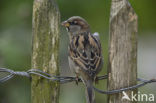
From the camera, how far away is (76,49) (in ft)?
15.8

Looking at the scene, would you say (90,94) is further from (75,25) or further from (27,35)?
(27,35)

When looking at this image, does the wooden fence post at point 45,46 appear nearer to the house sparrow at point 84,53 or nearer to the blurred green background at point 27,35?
the house sparrow at point 84,53

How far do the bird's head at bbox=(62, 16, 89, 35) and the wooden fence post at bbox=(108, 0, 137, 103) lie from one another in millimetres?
1324

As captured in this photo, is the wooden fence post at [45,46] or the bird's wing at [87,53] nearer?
the wooden fence post at [45,46]

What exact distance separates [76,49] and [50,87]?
3.03 ft

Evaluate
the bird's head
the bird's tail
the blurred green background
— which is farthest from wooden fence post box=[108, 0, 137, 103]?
the blurred green background

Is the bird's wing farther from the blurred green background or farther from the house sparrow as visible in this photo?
the blurred green background

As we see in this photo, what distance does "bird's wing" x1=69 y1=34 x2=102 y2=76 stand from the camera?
4609 mm

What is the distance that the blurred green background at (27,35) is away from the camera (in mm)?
6160

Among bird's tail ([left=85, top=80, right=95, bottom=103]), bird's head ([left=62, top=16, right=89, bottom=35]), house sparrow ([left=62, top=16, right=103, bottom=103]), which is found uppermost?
bird's head ([left=62, top=16, right=89, bottom=35])

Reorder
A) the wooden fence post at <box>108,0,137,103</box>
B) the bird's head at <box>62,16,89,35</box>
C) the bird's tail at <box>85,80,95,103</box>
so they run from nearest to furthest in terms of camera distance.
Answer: the wooden fence post at <box>108,0,137,103</box> → the bird's tail at <box>85,80,95,103</box> → the bird's head at <box>62,16,89,35</box>

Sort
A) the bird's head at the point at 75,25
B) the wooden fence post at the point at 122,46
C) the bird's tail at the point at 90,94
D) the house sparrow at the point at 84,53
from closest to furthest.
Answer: the wooden fence post at the point at 122,46 → the bird's tail at the point at 90,94 → the house sparrow at the point at 84,53 → the bird's head at the point at 75,25

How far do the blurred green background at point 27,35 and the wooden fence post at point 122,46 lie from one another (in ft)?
7.89

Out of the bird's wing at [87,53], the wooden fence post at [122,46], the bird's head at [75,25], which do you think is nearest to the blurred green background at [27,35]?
the bird's head at [75,25]
